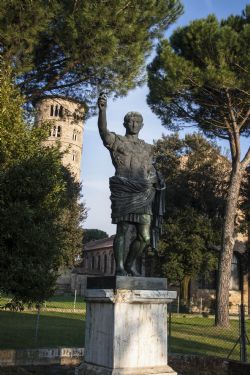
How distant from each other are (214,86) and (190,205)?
10842mm

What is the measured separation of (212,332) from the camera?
14.9 m

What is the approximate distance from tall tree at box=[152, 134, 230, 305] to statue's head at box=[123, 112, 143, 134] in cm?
1898

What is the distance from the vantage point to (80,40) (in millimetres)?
12023

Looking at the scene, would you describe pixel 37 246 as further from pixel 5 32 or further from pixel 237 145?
pixel 237 145

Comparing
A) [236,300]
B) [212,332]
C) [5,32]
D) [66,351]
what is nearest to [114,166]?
[66,351]

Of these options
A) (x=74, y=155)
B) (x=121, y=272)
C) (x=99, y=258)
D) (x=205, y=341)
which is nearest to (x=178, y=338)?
(x=205, y=341)

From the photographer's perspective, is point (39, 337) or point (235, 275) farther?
point (235, 275)

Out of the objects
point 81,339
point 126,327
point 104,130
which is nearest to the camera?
point 126,327

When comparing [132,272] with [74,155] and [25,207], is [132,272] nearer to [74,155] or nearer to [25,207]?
[25,207]

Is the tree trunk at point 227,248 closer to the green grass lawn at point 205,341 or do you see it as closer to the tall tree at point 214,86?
the tall tree at point 214,86

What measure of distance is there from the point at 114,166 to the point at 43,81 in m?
8.74

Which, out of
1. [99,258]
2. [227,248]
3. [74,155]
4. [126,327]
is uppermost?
[74,155]

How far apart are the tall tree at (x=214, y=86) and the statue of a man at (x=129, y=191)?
34.5 ft

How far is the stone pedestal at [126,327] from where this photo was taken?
467 centimetres
